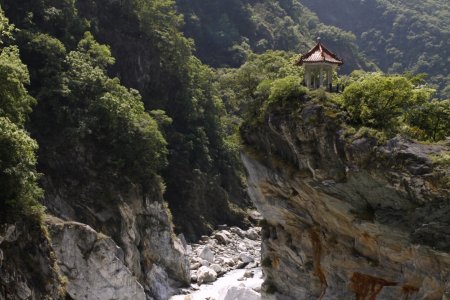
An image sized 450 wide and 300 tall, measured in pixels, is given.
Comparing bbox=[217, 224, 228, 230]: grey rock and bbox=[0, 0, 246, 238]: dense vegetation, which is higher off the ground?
bbox=[0, 0, 246, 238]: dense vegetation

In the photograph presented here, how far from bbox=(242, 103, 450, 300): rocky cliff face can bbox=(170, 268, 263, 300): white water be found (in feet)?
26.2

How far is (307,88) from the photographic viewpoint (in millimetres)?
30578

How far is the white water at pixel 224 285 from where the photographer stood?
42147mm

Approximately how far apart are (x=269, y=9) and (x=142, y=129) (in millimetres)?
68055

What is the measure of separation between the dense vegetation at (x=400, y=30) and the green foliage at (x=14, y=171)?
8122 cm

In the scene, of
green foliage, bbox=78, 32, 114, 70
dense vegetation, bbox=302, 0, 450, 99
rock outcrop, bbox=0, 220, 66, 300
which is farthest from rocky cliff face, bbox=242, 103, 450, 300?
dense vegetation, bbox=302, 0, 450, 99

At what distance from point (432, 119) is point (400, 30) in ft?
356

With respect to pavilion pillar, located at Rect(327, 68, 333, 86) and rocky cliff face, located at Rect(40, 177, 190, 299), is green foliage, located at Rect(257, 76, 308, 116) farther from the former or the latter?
rocky cliff face, located at Rect(40, 177, 190, 299)

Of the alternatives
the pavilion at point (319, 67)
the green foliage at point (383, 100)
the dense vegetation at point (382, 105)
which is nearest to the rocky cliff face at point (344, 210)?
the dense vegetation at point (382, 105)

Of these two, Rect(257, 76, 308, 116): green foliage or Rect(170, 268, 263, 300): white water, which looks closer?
Rect(257, 76, 308, 116): green foliage

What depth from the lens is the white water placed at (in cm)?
4215

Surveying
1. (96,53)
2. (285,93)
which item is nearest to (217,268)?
(96,53)

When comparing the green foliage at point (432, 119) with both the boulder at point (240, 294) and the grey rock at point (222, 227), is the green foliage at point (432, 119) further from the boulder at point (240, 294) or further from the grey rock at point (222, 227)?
the grey rock at point (222, 227)

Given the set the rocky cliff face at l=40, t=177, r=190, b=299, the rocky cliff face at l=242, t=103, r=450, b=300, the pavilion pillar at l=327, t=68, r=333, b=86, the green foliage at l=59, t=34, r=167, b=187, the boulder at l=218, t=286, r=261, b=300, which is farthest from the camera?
the green foliage at l=59, t=34, r=167, b=187
